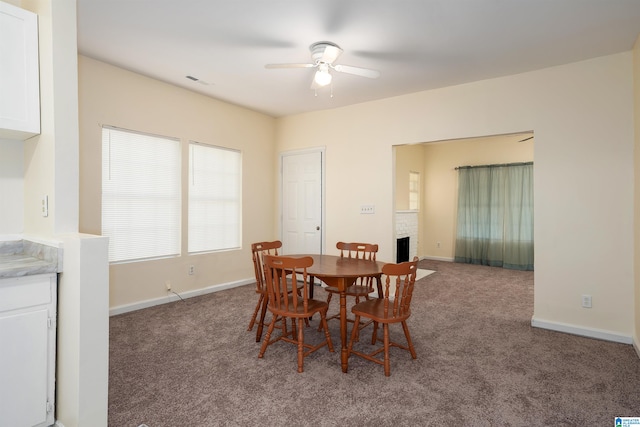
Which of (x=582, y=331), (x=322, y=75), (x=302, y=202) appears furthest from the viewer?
(x=302, y=202)

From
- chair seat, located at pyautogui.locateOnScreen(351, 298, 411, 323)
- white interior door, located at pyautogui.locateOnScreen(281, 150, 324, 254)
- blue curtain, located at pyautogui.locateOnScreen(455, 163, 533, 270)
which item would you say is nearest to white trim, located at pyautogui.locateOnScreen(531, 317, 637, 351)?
chair seat, located at pyautogui.locateOnScreen(351, 298, 411, 323)

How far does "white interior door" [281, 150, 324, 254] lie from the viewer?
17.6ft

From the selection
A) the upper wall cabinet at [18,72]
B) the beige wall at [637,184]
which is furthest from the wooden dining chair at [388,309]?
the upper wall cabinet at [18,72]

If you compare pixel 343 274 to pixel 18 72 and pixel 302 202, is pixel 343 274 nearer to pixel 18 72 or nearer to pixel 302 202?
pixel 18 72

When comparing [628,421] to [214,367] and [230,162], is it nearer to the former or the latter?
[214,367]

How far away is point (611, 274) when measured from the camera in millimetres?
3244

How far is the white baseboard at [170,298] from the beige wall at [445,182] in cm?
461

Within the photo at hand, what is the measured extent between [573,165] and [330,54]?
263 cm

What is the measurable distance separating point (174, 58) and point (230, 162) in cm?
185

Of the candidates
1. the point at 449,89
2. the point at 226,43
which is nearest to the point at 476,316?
the point at 449,89

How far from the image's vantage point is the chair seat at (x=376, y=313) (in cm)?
248

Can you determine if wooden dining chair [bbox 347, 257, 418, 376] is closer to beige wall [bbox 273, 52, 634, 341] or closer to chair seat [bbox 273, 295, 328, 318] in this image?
chair seat [bbox 273, 295, 328, 318]

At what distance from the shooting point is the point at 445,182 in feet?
25.9

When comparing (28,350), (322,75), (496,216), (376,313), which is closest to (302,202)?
(322,75)
